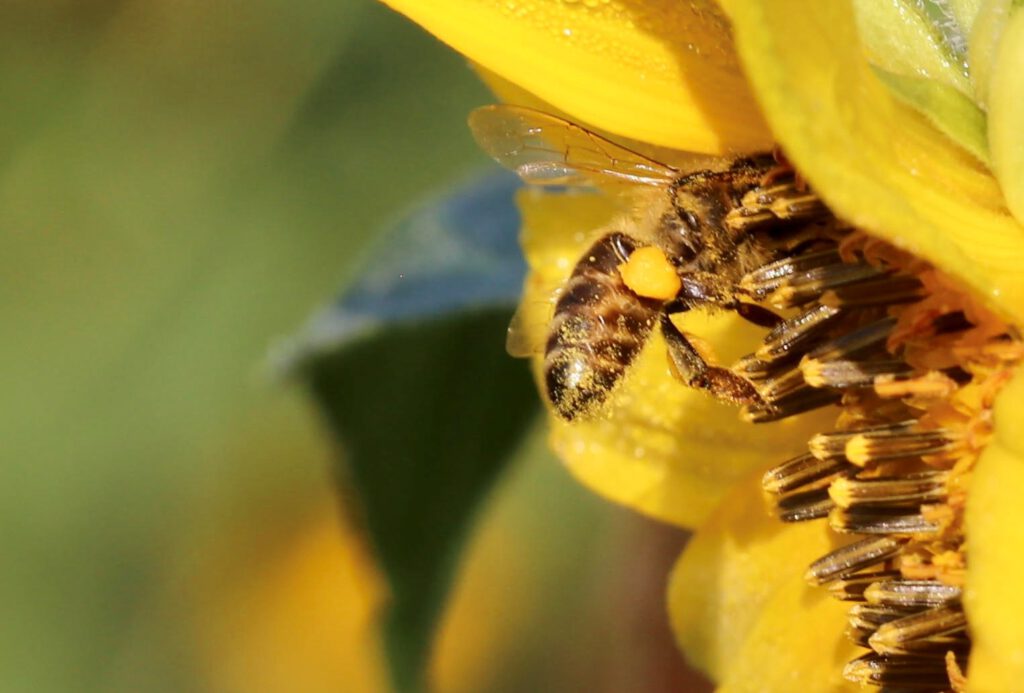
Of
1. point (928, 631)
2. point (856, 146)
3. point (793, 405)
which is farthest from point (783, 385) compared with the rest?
point (856, 146)

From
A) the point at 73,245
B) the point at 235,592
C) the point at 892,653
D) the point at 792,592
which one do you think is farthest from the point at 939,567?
the point at 73,245

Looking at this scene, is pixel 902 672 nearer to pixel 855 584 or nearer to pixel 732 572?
pixel 855 584

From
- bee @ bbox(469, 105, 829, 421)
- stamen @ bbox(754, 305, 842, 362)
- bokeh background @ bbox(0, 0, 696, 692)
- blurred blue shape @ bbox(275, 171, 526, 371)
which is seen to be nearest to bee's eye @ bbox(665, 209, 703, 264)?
bee @ bbox(469, 105, 829, 421)

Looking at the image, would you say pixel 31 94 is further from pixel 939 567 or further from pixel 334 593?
pixel 939 567

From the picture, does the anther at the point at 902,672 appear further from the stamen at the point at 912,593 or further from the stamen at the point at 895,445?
the stamen at the point at 895,445

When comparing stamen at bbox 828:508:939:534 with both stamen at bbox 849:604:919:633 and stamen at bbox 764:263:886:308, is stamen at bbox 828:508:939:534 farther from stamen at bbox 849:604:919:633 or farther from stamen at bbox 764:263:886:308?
stamen at bbox 764:263:886:308

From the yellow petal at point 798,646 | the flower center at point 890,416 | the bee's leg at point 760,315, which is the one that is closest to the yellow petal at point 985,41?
the flower center at point 890,416
